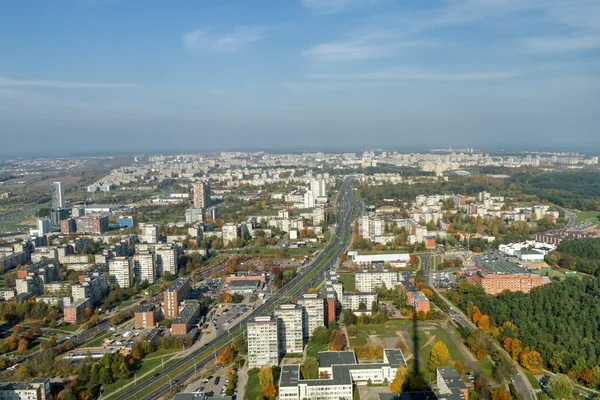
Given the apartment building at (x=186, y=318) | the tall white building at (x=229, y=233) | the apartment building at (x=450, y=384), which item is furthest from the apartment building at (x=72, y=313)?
the tall white building at (x=229, y=233)

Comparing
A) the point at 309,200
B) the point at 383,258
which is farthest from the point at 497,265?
the point at 309,200

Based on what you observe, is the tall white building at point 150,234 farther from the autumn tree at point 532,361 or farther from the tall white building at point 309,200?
the autumn tree at point 532,361

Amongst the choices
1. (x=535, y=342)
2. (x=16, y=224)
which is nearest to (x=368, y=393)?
(x=535, y=342)

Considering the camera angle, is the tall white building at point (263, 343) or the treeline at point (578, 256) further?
the treeline at point (578, 256)

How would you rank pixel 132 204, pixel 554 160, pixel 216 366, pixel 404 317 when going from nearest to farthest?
pixel 216 366, pixel 404 317, pixel 132 204, pixel 554 160

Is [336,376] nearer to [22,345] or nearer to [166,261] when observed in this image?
[22,345]

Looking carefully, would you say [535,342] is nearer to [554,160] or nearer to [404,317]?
[404,317]
